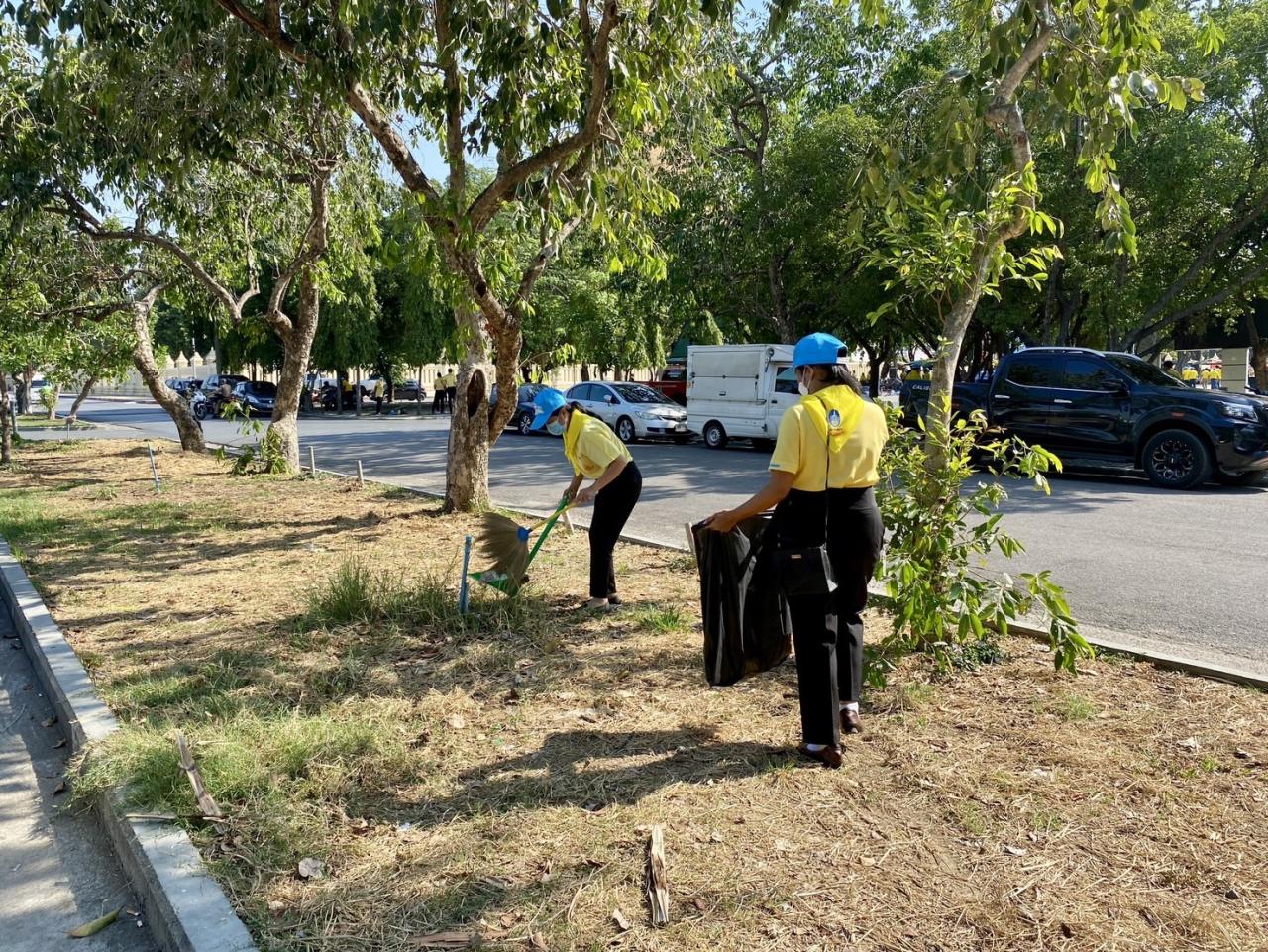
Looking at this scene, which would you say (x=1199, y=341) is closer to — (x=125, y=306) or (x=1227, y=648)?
(x=1227, y=648)

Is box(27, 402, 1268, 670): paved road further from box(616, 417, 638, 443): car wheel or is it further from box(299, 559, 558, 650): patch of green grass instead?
box(299, 559, 558, 650): patch of green grass

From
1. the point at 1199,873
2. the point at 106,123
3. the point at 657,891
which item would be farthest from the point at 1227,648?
the point at 106,123

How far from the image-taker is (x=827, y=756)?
3.83 metres

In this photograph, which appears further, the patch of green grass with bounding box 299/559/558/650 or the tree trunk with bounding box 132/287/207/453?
the tree trunk with bounding box 132/287/207/453

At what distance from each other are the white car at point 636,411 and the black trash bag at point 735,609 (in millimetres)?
17112

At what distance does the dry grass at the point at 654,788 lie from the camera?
289 cm

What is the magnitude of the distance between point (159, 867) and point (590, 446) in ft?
11.8

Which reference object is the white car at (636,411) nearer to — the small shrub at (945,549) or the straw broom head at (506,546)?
the straw broom head at (506,546)

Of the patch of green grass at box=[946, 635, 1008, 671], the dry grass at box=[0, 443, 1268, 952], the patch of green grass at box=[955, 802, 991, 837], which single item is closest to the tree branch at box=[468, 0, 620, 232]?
the dry grass at box=[0, 443, 1268, 952]

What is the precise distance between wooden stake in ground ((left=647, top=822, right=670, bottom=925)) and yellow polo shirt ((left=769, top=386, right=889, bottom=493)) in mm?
1431

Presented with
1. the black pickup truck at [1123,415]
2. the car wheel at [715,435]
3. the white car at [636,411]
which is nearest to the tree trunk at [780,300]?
the white car at [636,411]

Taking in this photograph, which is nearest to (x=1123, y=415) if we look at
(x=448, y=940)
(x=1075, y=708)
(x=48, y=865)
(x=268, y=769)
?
(x=1075, y=708)

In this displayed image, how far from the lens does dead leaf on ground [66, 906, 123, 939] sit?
3143 mm

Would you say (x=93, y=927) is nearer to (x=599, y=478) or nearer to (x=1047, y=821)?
(x=1047, y=821)
